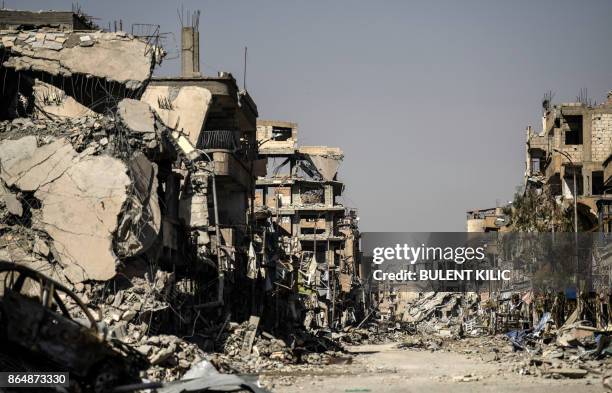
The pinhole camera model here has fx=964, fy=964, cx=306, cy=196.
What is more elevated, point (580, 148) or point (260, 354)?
point (580, 148)

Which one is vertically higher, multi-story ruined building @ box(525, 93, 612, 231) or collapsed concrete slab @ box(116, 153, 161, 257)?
multi-story ruined building @ box(525, 93, 612, 231)

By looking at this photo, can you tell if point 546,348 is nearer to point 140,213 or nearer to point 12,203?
point 140,213

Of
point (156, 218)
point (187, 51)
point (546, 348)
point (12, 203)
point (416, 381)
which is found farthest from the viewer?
point (187, 51)

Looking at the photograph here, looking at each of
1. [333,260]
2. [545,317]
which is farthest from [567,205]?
[333,260]

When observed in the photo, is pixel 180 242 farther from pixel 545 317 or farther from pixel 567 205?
pixel 567 205

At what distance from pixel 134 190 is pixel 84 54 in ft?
21.5

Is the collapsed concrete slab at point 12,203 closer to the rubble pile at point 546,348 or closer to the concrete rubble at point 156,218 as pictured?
the concrete rubble at point 156,218

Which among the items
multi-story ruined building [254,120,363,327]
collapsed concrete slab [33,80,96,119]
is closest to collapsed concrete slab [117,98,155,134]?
collapsed concrete slab [33,80,96,119]

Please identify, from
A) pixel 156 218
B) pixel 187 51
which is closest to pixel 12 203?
pixel 156 218

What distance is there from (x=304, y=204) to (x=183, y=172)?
59.7 m

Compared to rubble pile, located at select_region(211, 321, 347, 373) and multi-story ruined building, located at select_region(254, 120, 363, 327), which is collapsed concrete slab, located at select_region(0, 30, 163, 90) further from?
multi-story ruined building, located at select_region(254, 120, 363, 327)

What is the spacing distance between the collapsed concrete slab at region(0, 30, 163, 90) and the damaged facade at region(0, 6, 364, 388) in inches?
1.5

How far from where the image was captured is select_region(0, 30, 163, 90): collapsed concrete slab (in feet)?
93.6

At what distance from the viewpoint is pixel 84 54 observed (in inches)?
1134
